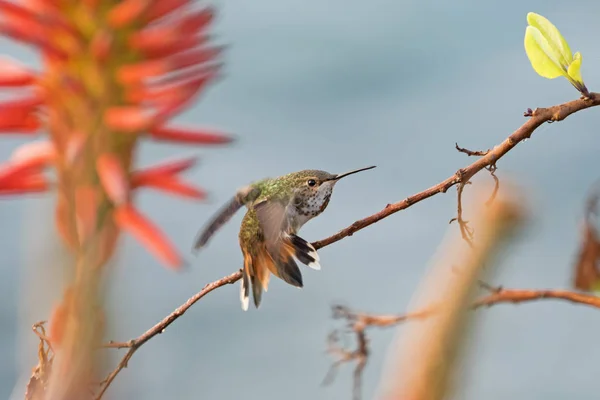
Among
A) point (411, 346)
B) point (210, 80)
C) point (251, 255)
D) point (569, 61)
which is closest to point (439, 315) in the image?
point (411, 346)

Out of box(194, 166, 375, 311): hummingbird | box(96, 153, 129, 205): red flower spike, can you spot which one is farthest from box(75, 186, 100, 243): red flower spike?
box(194, 166, 375, 311): hummingbird

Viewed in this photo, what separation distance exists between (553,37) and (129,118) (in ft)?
2.81

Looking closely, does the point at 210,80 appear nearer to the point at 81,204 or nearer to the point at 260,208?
the point at 81,204

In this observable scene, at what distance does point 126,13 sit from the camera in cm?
40

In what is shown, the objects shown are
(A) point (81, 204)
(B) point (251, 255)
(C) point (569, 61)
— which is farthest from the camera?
(B) point (251, 255)

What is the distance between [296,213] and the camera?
145cm

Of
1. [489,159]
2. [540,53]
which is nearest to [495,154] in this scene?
[489,159]

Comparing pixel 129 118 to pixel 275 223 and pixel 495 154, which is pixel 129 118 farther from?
pixel 275 223

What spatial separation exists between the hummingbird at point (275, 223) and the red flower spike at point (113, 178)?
2.45 ft

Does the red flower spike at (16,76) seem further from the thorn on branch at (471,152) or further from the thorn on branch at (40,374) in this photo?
the thorn on branch at (471,152)

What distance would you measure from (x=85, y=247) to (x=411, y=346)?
0.69 feet

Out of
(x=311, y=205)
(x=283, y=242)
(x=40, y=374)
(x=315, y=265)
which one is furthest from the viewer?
(x=311, y=205)

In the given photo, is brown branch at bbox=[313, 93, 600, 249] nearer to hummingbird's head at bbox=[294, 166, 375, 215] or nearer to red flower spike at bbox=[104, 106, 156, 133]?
hummingbird's head at bbox=[294, 166, 375, 215]

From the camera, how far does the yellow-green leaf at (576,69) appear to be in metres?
1.05
